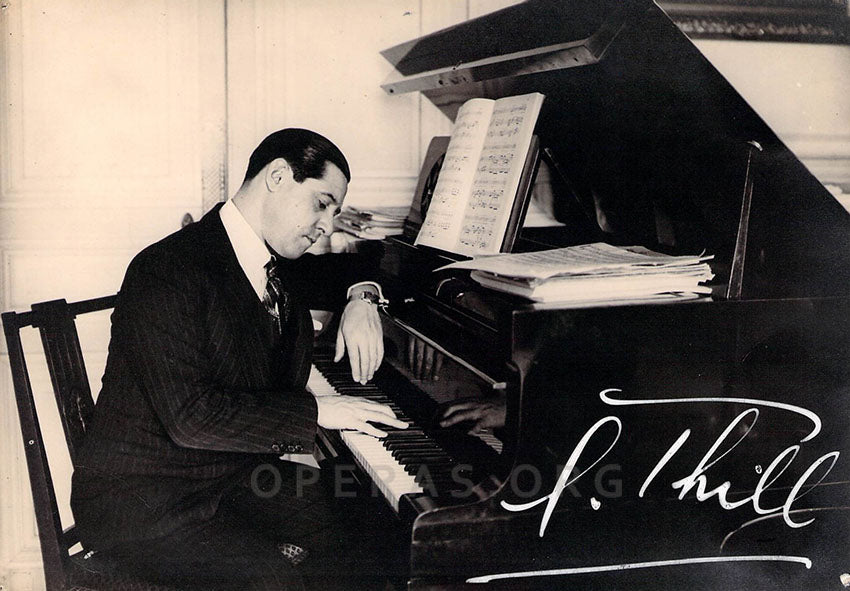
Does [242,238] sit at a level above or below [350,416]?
above

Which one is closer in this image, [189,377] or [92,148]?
[189,377]

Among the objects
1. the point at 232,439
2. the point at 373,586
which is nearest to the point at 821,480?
the point at 373,586

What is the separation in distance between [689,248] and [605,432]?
0.66m

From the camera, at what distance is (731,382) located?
160 centimetres

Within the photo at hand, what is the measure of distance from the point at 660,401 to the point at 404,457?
549 mm

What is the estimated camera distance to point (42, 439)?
189 cm

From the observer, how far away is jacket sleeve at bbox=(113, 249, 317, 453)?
176 centimetres

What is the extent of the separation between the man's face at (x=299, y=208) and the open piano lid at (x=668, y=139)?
51 cm

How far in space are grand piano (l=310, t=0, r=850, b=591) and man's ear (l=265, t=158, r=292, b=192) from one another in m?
0.51

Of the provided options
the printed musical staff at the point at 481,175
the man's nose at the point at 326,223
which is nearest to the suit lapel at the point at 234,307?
the man's nose at the point at 326,223

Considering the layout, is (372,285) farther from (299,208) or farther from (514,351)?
(514,351)

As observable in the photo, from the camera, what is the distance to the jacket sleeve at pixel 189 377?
1758mm

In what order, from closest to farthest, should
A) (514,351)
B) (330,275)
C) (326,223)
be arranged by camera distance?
1. (514,351)
2. (326,223)
3. (330,275)
